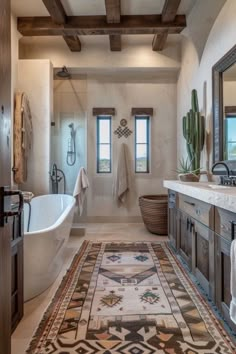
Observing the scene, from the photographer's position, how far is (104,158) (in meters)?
5.35

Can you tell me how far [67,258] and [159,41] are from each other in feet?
11.6

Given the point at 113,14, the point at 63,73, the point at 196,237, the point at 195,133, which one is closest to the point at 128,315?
the point at 196,237

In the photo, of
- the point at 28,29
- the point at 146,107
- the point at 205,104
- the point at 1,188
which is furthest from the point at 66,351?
the point at 146,107

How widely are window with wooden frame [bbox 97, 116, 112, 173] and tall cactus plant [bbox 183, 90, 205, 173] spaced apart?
175cm

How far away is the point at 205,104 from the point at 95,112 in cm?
218

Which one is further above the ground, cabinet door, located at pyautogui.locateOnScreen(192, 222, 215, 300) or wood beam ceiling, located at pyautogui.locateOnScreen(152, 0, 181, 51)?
wood beam ceiling, located at pyautogui.locateOnScreen(152, 0, 181, 51)

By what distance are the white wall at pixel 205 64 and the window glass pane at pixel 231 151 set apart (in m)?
0.59

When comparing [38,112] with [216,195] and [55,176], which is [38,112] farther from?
[216,195]

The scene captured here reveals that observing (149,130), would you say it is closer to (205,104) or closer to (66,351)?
(205,104)

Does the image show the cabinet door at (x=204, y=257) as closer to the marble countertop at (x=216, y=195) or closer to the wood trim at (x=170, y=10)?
the marble countertop at (x=216, y=195)

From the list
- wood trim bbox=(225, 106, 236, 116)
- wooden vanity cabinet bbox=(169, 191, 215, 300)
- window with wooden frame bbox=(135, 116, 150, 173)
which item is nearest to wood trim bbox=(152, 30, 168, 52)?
window with wooden frame bbox=(135, 116, 150, 173)

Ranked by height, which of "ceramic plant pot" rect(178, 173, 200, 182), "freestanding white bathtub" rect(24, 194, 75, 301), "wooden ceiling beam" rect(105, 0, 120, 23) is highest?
"wooden ceiling beam" rect(105, 0, 120, 23)

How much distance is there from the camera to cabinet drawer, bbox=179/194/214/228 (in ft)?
6.78

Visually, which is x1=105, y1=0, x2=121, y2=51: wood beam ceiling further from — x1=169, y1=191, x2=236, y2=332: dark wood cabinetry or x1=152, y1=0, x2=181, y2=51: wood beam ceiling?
x1=169, y1=191, x2=236, y2=332: dark wood cabinetry
